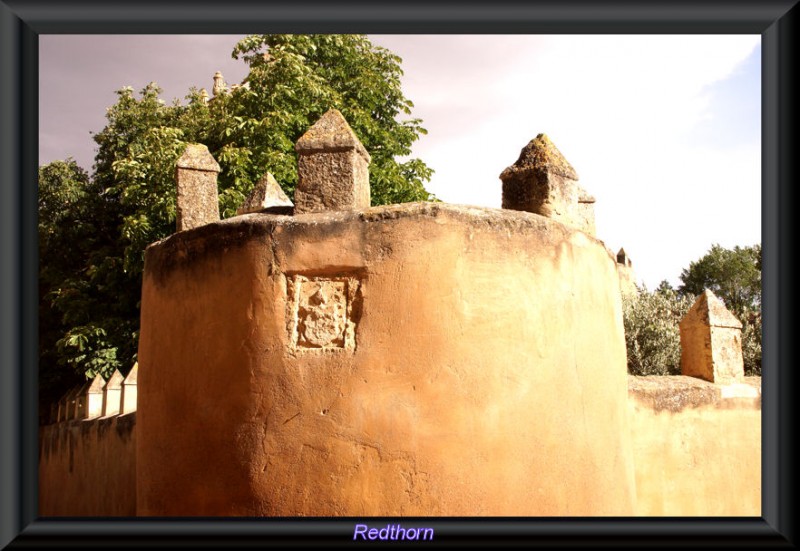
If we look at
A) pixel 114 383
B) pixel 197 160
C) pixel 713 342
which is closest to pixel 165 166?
pixel 114 383

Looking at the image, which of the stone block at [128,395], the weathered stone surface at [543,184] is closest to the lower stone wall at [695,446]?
the weathered stone surface at [543,184]

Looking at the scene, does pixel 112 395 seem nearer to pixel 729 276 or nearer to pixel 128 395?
pixel 128 395

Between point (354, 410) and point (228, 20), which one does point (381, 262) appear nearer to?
point (354, 410)

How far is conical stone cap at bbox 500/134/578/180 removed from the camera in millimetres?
5691

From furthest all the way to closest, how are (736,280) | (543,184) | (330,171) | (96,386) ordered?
(736,280) → (96,386) → (543,184) → (330,171)

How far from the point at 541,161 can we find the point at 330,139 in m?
1.64

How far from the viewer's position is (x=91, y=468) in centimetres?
1049

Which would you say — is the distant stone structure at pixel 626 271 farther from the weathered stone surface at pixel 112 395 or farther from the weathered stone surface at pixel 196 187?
the weathered stone surface at pixel 196 187

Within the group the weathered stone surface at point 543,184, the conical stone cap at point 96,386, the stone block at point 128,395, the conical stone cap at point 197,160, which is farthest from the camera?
the conical stone cap at point 96,386

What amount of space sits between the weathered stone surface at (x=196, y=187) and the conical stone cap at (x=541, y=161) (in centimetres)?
Result: 254

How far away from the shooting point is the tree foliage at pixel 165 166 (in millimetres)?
13148

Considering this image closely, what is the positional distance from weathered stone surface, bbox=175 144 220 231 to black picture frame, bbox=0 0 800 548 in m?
2.67

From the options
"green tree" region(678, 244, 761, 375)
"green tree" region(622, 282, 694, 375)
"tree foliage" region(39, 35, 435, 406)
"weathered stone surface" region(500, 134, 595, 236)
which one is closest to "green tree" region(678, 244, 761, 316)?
"green tree" region(678, 244, 761, 375)

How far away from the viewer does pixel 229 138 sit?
13680 millimetres
